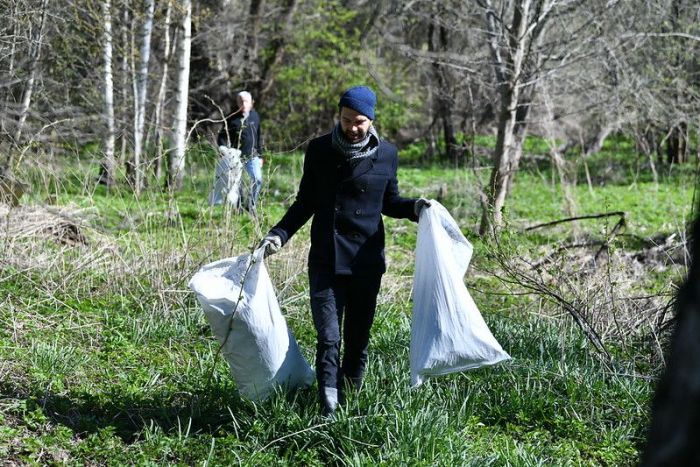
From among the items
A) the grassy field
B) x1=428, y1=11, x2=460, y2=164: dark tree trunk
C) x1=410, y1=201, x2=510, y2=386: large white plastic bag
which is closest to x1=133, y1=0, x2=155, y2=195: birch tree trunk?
the grassy field

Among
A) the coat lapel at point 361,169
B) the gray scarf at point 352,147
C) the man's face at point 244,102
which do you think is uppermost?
the man's face at point 244,102

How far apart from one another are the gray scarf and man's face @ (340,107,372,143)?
0.10ft

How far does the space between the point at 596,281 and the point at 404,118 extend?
17517 millimetres

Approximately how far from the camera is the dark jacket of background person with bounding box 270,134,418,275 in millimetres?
4203

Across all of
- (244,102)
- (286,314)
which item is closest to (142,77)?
(244,102)

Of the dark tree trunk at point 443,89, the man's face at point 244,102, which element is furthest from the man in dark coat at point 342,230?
the dark tree trunk at point 443,89

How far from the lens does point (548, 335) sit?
5.88 metres

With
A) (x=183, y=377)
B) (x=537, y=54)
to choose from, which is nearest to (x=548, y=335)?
(x=183, y=377)

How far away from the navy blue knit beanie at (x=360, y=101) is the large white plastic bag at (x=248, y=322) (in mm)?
803

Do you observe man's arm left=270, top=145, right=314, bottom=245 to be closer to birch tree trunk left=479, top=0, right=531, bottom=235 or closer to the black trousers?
the black trousers

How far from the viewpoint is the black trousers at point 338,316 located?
13.8ft

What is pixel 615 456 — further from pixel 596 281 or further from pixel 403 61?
pixel 403 61

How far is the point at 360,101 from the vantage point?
4.04 metres

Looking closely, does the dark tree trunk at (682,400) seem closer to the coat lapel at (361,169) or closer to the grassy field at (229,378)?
the grassy field at (229,378)
